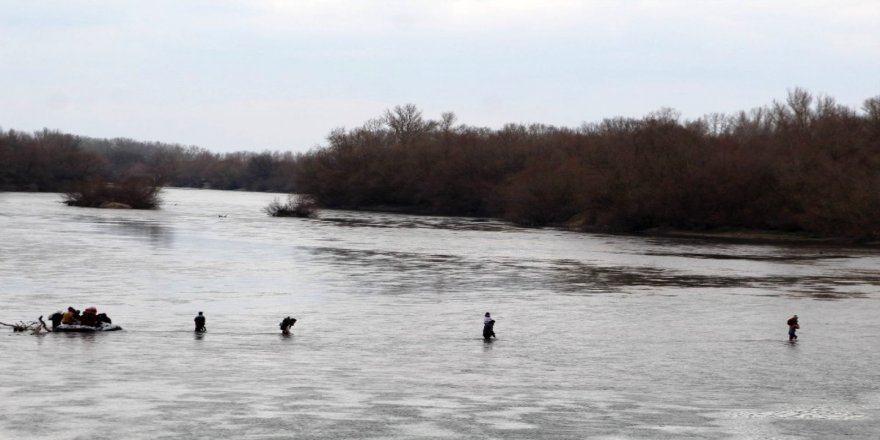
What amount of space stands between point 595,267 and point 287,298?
23.7 m

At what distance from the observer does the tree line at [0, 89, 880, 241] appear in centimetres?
9944

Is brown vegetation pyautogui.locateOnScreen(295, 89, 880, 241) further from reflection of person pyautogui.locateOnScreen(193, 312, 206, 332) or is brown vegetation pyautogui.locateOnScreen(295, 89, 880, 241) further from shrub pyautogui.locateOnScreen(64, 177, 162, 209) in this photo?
reflection of person pyautogui.locateOnScreen(193, 312, 206, 332)

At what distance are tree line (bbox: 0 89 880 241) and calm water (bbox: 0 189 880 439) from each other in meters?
32.7

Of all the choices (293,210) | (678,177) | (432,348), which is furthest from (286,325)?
(293,210)

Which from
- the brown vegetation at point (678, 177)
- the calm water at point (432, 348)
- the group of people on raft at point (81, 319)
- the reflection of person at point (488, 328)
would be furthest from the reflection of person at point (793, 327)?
the brown vegetation at point (678, 177)

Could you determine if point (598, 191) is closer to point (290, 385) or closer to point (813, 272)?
point (813, 272)

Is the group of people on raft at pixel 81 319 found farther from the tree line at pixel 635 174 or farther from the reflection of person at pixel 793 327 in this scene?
the tree line at pixel 635 174

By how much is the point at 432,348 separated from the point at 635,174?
3128 inches

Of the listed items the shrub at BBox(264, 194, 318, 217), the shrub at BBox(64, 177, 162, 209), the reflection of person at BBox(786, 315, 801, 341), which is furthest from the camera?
the shrub at BBox(64, 177, 162, 209)

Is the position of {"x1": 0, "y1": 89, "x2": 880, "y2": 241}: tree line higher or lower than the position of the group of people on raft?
higher

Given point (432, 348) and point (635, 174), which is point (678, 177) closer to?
point (635, 174)

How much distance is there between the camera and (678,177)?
10775cm

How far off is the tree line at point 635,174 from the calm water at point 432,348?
32672 mm

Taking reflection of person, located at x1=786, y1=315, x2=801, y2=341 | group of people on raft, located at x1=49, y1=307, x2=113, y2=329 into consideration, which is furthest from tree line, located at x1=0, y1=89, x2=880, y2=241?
group of people on raft, located at x1=49, y1=307, x2=113, y2=329
